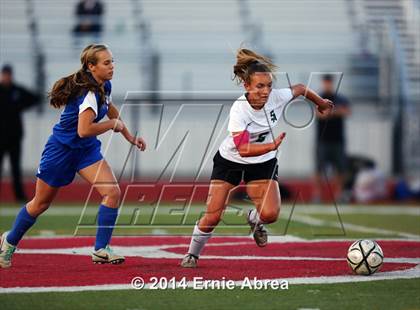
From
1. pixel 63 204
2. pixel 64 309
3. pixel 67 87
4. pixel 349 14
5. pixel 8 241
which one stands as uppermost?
pixel 67 87

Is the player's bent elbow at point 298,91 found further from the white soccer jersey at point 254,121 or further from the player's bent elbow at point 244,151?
the player's bent elbow at point 244,151

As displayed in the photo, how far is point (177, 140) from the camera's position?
16156 millimetres

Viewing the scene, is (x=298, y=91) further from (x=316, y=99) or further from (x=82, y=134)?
(x=82, y=134)

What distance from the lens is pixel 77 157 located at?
6.86 m

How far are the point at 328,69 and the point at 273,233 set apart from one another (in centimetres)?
835

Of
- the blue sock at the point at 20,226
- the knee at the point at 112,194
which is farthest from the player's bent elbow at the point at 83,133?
the blue sock at the point at 20,226

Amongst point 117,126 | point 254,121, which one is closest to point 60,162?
point 117,126

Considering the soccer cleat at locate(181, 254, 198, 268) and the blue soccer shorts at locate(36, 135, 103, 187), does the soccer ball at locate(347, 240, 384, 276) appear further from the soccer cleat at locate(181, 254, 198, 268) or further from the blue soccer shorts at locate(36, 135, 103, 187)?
the blue soccer shorts at locate(36, 135, 103, 187)

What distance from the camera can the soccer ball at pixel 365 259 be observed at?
20.4 feet

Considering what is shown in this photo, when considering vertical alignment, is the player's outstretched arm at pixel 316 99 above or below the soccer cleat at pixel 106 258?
above

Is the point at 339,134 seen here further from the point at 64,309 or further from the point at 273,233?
the point at 64,309

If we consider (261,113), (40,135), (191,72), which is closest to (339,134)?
(191,72)

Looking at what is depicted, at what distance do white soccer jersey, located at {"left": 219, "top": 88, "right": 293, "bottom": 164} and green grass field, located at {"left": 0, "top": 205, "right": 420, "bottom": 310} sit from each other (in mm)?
1476

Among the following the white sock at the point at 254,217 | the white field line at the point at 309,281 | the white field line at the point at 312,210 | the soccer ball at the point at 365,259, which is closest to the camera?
the white field line at the point at 309,281
